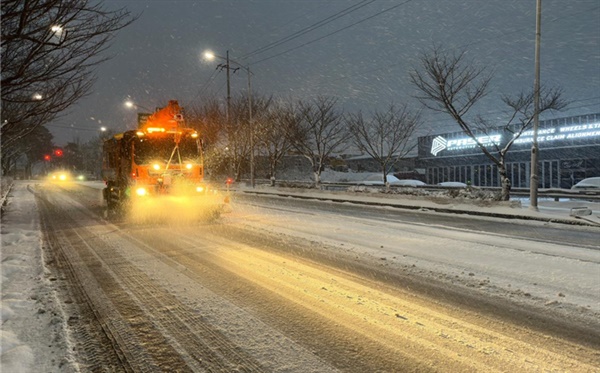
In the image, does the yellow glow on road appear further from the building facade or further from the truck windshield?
the building facade

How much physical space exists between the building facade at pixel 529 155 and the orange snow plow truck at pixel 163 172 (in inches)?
1089

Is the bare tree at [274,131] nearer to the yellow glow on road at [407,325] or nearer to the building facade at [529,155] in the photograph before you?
the building facade at [529,155]

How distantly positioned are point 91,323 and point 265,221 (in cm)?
911

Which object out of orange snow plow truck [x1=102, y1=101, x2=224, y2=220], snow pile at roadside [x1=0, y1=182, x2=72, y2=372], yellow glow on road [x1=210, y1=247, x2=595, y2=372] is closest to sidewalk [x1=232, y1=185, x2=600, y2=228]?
orange snow plow truck [x1=102, y1=101, x2=224, y2=220]

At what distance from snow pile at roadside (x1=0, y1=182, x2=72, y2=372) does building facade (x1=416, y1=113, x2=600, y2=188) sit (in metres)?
33.7

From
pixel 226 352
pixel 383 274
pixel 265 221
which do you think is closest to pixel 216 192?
pixel 265 221

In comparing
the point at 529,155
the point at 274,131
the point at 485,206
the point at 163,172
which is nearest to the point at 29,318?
the point at 163,172

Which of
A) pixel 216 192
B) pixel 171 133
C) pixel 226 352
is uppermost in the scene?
pixel 171 133

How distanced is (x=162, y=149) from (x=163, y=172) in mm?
810

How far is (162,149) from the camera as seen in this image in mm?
13289

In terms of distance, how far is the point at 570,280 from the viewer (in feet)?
21.1

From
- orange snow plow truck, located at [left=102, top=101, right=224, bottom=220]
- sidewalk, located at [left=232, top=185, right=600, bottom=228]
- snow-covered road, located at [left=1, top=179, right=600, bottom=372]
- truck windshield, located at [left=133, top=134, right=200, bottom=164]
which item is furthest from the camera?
sidewalk, located at [left=232, top=185, right=600, bottom=228]

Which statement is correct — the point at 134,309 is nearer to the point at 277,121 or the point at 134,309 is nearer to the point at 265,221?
the point at 265,221

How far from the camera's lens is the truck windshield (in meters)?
13.0
